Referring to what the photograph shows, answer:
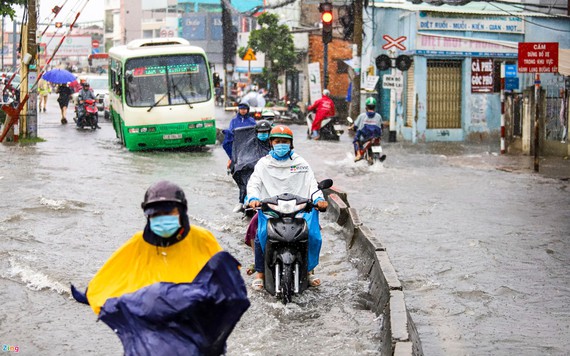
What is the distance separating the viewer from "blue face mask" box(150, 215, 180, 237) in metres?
4.18

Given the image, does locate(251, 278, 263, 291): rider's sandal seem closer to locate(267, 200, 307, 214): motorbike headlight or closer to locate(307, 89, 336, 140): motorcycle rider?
locate(267, 200, 307, 214): motorbike headlight

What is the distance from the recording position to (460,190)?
16656 mm

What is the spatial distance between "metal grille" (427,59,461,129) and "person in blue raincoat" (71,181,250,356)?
80.8ft

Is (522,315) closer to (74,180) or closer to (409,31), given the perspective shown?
(74,180)

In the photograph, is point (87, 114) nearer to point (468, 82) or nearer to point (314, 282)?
point (468, 82)

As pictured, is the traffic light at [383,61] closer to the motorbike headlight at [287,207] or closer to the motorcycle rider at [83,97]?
the motorcycle rider at [83,97]

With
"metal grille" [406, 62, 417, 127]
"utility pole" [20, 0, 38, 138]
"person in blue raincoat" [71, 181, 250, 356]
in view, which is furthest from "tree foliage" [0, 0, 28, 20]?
"person in blue raincoat" [71, 181, 250, 356]

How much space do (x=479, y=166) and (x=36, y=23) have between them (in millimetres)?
11635

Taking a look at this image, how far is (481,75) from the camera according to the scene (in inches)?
1123

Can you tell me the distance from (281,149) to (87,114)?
2290cm

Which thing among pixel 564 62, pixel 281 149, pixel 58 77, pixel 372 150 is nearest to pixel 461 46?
pixel 564 62

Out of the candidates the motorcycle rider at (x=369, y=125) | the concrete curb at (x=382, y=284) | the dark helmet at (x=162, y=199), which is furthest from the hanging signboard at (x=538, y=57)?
the dark helmet at (x=162, y=199)

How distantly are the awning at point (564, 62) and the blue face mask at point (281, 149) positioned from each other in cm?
1349

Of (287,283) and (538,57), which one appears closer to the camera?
(287,283)
